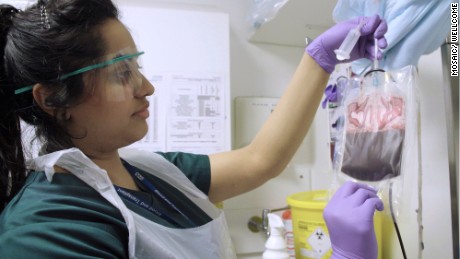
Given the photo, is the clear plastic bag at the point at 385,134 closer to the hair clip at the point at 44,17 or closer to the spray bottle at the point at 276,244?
the spray bottle at the point at 276,244

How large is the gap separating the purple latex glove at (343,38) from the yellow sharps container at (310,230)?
1.37ft

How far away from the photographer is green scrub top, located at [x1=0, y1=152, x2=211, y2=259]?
1.49 feet

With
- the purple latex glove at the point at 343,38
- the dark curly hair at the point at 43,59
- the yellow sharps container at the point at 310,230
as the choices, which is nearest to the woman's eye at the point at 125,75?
the dark curly hair at the point at 43,59

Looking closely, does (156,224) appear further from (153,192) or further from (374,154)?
(374,154)

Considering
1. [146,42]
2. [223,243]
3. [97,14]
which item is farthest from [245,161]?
[146,42]

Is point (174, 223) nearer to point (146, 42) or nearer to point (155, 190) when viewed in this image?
point (155, 190)

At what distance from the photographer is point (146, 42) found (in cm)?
117

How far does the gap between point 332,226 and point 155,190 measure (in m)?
0.39

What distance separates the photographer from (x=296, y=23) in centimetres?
127

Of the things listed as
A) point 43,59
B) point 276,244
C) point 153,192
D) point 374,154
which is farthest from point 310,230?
point 43,59

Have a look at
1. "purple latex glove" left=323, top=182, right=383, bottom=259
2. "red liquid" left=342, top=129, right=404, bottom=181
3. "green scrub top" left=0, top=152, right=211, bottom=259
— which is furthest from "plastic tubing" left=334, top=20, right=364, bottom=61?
"green scrub top" left=0, top=152, right=211, bottom=259

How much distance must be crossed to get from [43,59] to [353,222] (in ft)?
2.06

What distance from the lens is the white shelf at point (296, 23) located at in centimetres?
114

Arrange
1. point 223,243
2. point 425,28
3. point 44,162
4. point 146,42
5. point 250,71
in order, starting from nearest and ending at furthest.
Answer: point 44,162 → point 425,28 → point 223,243 → point 146,42 → point 250,71
